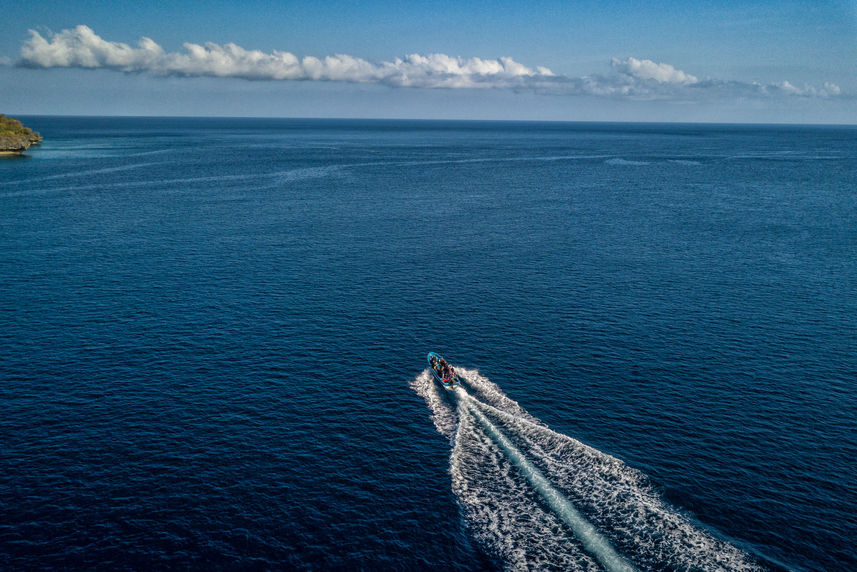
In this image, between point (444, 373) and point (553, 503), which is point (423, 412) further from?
point (553, 503)

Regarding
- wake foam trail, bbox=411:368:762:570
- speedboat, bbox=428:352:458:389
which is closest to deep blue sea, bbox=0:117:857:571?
wake foam trail, bbox=411:368:762:570

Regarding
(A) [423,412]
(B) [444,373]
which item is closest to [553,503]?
(A) [423,412]

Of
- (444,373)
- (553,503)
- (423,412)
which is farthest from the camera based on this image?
(444,373)

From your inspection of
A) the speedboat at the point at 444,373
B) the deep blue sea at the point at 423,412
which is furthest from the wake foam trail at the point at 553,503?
the speedboat at the point at 444,373

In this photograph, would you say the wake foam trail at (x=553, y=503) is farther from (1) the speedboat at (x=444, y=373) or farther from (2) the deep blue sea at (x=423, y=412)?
(1) the speedboat at (x=444, y=373)

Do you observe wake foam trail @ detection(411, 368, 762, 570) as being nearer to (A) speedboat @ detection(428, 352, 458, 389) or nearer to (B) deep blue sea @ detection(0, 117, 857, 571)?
(B) deep blue sea @ detection(0, 117, 857, 571)

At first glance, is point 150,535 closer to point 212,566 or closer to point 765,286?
point 212,566
